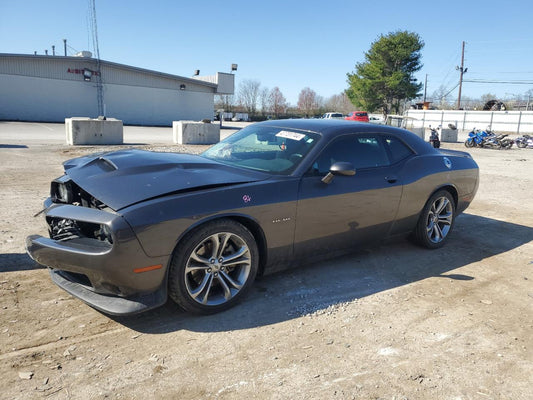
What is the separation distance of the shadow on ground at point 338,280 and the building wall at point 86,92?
3548cm

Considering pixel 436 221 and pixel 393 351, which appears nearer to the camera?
pixel 393 351

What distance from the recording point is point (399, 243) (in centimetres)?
527

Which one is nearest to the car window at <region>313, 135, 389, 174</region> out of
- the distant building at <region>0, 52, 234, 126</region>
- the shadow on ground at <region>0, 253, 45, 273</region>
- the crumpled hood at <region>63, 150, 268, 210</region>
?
the crumpled hood at <region>63, 150, 268, 210</region>

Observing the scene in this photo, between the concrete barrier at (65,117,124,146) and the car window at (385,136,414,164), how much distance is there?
582 inches

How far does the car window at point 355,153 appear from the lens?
12.7 feet

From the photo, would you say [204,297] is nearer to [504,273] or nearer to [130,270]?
[130,270]

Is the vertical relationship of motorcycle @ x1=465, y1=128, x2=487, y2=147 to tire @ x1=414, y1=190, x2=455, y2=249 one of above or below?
above

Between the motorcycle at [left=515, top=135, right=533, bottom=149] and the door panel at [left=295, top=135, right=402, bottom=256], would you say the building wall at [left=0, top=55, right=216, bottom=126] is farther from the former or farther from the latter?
the door panel at [left=295, top=135, right=402, bottom=256]

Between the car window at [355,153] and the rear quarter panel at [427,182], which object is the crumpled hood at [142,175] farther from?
the rear quarter panel at [427,182]

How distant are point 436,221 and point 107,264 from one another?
12.9 ft

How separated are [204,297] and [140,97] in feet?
124

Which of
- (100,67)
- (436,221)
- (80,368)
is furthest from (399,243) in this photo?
(100,67)

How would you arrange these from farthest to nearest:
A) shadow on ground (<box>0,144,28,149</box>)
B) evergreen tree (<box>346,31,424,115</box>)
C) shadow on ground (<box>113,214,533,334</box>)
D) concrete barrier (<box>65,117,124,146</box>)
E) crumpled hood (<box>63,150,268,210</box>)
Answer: evergreen tree (<box>346,31,424,115</box>)
concrete barrier (<box>65,117,124,146</box>)
shadow on ground (<box>0,144,28,149</box>)
shadow on ground (<box>113,214,533,334</box>)
crumpled hood (<box>63,150,268,210</box>)

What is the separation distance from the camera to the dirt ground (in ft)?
7.95
